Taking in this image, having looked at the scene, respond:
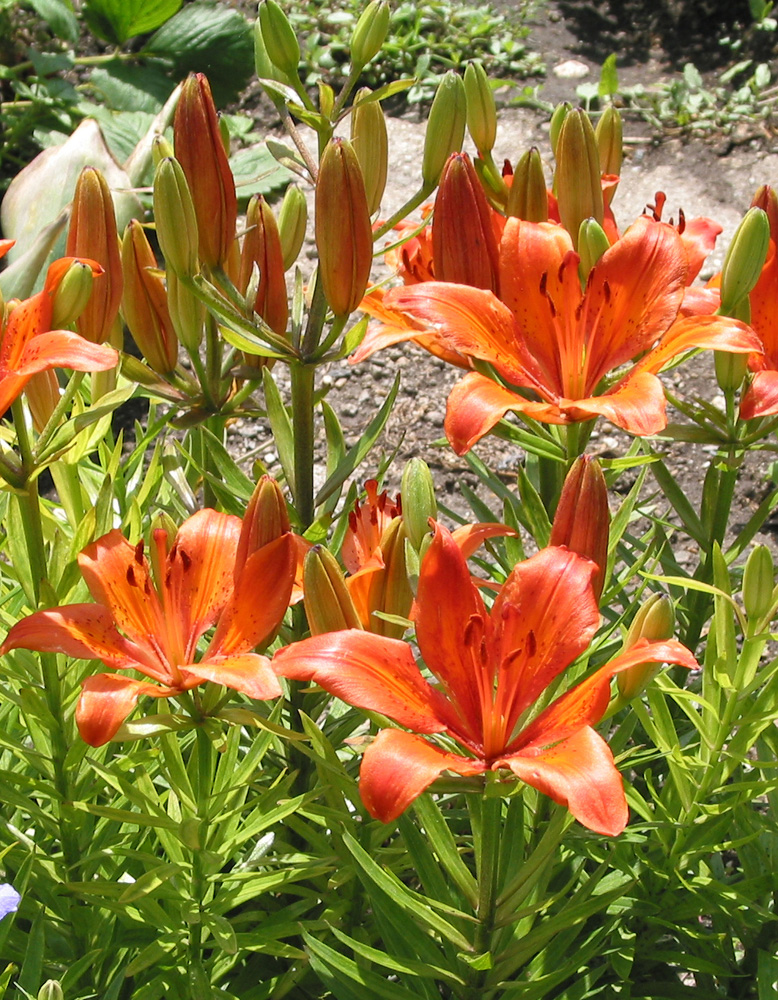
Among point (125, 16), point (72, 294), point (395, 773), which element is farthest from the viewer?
point (125, 16)

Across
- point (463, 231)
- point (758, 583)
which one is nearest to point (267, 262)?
point (463, 231)

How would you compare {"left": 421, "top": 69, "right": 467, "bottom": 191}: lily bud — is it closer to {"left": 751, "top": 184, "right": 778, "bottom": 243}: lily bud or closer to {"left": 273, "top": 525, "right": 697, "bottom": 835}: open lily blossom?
{"left": 751, "top": 184, "right": 778, "bottom": 243}: lily bud

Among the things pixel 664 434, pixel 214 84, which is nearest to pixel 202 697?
pixel 664 434

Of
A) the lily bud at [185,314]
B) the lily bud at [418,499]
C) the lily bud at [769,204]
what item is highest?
the lily bud at [769,204]

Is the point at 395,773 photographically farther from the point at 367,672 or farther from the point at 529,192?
the point at 529,192

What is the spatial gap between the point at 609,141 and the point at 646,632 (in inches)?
28.3

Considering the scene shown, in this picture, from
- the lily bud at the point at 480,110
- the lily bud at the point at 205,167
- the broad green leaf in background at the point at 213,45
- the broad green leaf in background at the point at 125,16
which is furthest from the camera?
the broad green leaf in background at the point at 213,45

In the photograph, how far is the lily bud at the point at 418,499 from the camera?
1.01 metres

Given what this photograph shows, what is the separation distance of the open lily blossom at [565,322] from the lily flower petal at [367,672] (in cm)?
24

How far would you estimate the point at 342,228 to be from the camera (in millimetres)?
1057

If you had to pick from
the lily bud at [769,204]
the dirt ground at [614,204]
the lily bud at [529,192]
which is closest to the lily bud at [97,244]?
the lily bud at [529,192]

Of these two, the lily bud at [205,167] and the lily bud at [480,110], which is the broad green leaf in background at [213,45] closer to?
the lily bud at [480,110]

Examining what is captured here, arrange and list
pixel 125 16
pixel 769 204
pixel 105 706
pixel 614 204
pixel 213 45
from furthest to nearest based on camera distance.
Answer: pixel 213 45 < pixel 125 16 < pixel 614 204 < pixel 769 204 < pixel 105 706

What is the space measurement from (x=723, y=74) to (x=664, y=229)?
2948 mm
